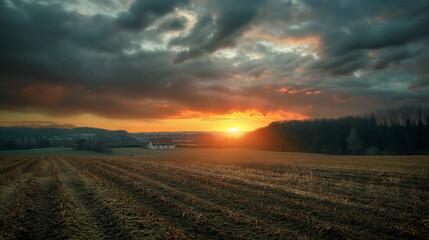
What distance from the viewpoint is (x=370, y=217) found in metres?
9.02

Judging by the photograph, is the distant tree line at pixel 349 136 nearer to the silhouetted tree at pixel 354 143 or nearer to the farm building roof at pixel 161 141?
the silhouetted tree at pixel 354 143

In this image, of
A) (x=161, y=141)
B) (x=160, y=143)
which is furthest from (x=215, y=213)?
(x=161, y=141)

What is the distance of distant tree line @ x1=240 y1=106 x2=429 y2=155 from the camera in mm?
86125

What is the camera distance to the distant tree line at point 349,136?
283ft

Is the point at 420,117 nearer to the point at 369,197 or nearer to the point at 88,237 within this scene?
the point at 369,197

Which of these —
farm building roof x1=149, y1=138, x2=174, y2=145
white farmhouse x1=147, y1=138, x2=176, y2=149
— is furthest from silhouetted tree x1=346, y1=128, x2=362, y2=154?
farm building roof x1=149, y1=138, x2=174, y2=145

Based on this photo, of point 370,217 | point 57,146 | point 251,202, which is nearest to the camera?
point 370,217

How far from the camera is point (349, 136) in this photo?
8631 centimetres

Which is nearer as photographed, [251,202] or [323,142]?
[251,202]

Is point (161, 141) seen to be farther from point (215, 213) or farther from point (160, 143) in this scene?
point (215, 213)

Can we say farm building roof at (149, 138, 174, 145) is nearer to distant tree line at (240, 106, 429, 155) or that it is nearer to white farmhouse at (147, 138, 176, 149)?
white farmhouse at (147, 138, 176, 149)


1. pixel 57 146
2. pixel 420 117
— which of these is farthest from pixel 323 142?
pixel 57 146

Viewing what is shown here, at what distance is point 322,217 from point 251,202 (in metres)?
3.51

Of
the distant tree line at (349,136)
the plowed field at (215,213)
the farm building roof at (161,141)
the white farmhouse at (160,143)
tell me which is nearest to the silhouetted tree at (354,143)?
the distant tree line at (349,136)
